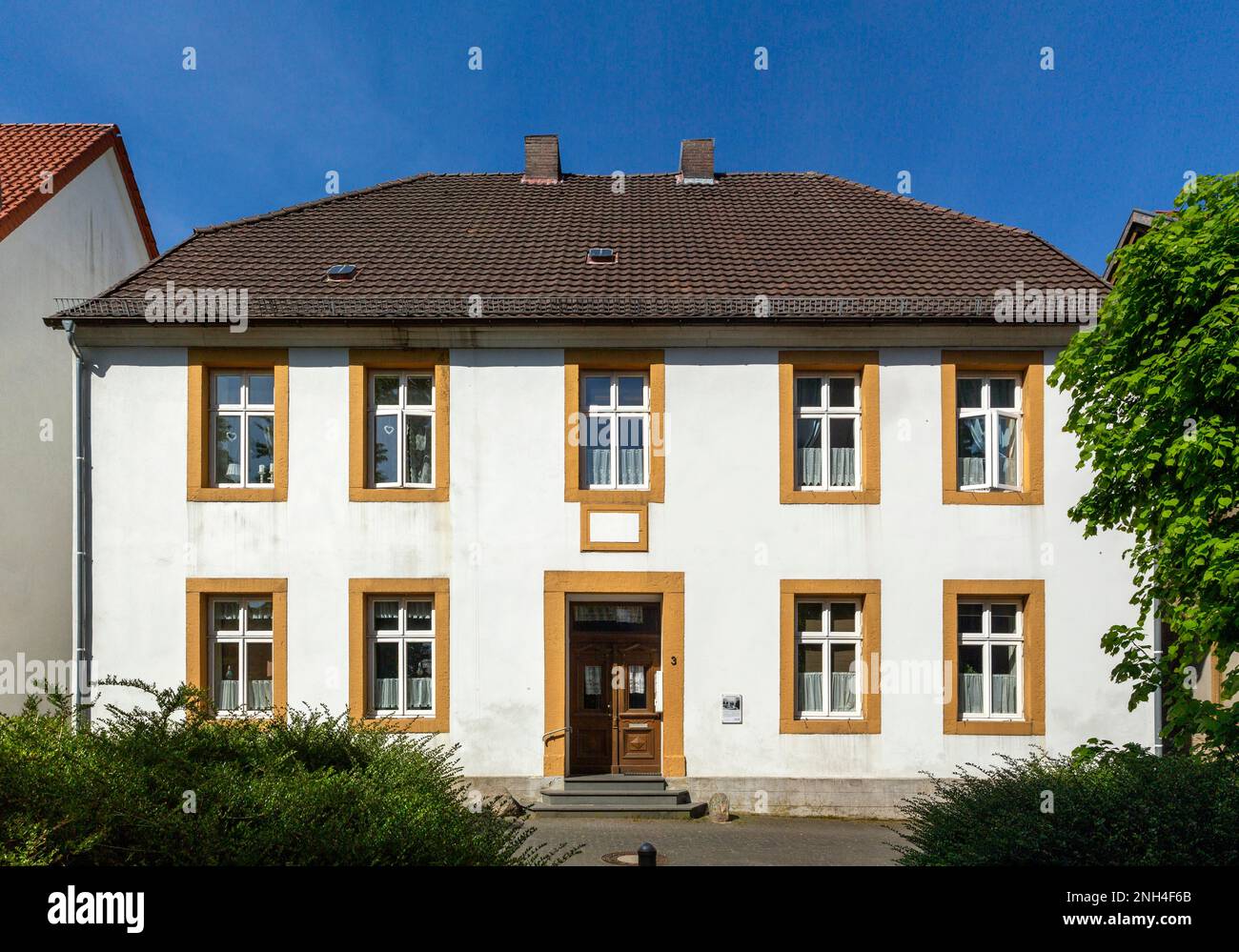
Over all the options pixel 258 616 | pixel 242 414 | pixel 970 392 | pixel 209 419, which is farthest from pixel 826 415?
pixel 209 419

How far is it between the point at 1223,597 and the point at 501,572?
26.2 feet

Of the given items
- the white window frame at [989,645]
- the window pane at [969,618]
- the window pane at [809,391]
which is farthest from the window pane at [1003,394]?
the window pane at [969,618]

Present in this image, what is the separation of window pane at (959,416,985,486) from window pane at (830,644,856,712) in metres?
2.79

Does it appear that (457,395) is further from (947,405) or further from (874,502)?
(947,405)

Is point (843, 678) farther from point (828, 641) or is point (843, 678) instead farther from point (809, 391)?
point (809, 391)

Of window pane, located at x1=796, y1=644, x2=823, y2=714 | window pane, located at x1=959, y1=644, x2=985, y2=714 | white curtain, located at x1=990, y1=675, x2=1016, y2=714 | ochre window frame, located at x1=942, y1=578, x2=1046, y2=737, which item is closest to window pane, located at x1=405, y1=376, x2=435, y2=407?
window pane, located at x1=796, y1=644, x2=823, y2=714

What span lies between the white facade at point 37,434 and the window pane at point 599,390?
27.2ft

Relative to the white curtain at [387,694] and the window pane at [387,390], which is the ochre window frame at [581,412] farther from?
the white curtain at [387,694]

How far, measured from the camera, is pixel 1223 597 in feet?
24.4

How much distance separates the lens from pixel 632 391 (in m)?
12.3

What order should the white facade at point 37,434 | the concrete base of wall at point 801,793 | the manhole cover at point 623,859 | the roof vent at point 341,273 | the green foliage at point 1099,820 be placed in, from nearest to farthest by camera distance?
the green foliage at point 1099,820 < the manhole cover at point 623,859 < the concrete base of wall at point 801,793 < the roof vent at point 341,273 < the white facade at point 37,434

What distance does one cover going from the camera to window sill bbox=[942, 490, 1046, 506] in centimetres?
1188

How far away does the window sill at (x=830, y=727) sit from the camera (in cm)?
1164

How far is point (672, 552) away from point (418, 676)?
3.81m
